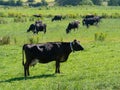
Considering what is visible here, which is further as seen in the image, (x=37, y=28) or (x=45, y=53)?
(x=37, y=28)

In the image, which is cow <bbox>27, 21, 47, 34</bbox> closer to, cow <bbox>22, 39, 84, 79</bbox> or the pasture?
the pasture

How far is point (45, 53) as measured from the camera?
17.7m

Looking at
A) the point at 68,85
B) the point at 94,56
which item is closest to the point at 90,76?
the point at 68,85

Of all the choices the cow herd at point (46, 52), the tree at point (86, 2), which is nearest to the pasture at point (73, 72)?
the cow herd at point (46, 52)

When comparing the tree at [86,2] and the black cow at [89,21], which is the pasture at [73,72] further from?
→ the tree at [86,2]

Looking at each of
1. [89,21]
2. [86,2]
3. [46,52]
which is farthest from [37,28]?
[86,2]

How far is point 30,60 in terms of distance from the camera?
1747 cm

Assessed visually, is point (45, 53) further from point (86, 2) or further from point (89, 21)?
point (86, 2)

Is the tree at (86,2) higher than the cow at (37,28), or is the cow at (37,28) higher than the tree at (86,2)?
the cow at (37,28)

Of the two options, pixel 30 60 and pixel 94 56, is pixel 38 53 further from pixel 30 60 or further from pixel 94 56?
pixel 94 56

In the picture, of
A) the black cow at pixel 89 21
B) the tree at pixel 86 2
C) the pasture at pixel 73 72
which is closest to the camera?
the pasture at pixel 73 72

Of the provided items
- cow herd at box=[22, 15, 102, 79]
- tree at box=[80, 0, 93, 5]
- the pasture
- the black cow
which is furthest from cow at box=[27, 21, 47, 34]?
tree at box=[80, 0, 93, 5]

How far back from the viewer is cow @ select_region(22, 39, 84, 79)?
17469 millimetres

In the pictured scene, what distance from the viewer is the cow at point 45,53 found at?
17.5m
